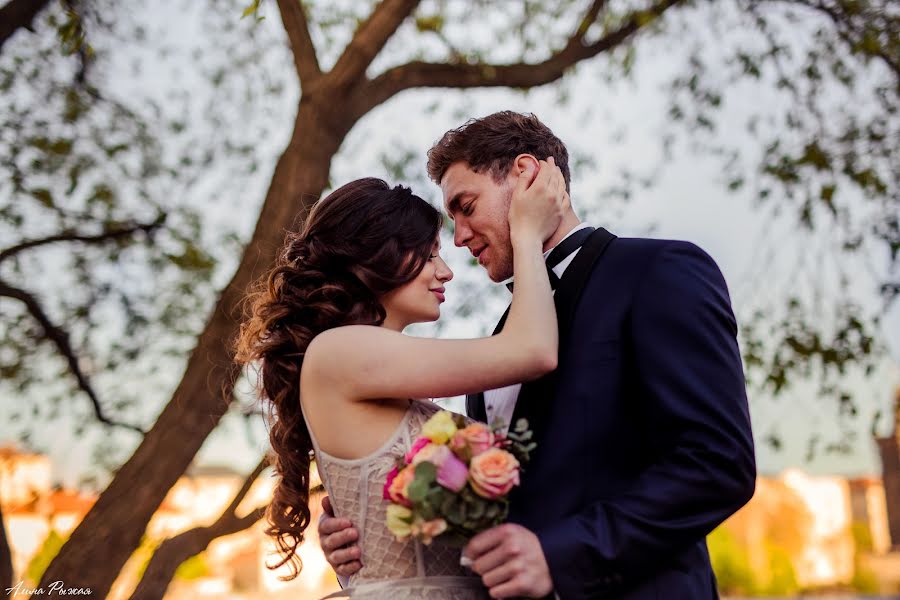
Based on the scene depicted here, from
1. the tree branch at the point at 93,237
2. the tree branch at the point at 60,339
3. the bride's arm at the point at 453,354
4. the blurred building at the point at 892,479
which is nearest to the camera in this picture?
the bride's arm at the point at 453,354

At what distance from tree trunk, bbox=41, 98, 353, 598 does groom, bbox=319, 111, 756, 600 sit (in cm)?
232

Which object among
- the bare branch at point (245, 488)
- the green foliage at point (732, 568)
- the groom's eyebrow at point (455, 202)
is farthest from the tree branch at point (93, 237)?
the green foliage at point (732, 568)

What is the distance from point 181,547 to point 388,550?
8.83 ft

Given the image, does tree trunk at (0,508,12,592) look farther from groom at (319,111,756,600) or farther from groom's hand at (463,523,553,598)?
groom's hand at (463,523,553,598)

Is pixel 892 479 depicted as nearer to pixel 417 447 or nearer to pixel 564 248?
pixel 564 248

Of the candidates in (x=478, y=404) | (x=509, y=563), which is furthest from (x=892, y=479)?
(x=509, y=563)

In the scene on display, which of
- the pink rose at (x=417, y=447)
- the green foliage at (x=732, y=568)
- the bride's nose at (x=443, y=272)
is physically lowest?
the green foliage at (x=732, y=568)

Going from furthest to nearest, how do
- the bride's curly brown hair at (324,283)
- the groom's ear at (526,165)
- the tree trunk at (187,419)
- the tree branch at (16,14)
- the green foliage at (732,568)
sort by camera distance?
1. the green foliage at (732,568)
2. the tree branch at (16,14)
3. the tree trunk at (187,419)
4. the groom's ear at (526,165)
5. the bride's curly brown hair at (324,283)

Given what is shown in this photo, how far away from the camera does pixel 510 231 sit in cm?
299

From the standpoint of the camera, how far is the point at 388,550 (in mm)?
2701

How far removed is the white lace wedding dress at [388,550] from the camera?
265 cm

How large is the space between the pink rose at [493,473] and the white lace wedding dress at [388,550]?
1.73 ft

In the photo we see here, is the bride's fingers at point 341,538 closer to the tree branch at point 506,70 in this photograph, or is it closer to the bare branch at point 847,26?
the tree branch at point 506,70

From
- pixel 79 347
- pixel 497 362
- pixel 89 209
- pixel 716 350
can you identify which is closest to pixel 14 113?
pixel 89 209
